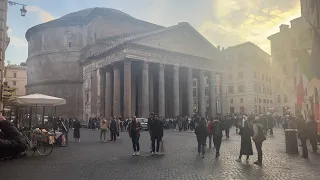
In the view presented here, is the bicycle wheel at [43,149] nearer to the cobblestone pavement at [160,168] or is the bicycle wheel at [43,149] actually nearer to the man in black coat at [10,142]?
the cobblestone pavement at [160,168]

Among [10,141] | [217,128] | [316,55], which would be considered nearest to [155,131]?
[217,128]

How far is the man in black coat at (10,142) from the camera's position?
2251 mm

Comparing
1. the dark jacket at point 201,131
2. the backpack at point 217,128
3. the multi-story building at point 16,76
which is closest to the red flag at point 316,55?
the backpack at point 217,128

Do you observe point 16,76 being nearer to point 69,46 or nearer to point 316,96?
point 69,46

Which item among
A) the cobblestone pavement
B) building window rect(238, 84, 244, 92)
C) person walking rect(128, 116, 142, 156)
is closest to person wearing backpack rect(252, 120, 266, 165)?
the cobblestone pavement

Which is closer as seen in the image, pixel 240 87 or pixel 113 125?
pixel 113 125

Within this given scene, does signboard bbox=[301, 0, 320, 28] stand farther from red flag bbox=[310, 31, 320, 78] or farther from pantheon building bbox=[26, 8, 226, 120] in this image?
pantheon building bbox=[26, 8, 226, 120]

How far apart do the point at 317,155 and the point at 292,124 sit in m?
4.81

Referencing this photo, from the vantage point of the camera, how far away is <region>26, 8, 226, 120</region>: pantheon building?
34.8 m

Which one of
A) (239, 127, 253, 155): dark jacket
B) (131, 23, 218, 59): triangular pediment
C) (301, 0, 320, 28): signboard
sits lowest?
(239, 127, 253, 155): dark jacket

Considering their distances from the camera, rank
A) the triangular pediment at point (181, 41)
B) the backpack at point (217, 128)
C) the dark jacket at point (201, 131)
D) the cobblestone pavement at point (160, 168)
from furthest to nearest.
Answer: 1. the triangular pediment at point (181, 41)
2. the dark jacket at point (201, 131)
3. the backpack at point (217, 128)
4. the cobblestone pavement at point (160, 168)

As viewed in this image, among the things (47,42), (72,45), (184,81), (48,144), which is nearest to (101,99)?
(184,81)

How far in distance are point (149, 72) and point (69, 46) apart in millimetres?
18953

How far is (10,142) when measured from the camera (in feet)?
7.47
